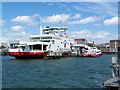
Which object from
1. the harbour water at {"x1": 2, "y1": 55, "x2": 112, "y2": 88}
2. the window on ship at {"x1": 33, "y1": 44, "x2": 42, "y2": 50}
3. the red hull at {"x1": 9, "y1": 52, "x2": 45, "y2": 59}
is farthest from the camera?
the window on ship at {"x1": 33, "y1": 44, "x2": 42, "y2": 50}

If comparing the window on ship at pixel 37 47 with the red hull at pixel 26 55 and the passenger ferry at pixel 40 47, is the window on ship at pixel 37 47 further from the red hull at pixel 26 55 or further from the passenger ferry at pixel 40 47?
the red hull at pixel 26 55

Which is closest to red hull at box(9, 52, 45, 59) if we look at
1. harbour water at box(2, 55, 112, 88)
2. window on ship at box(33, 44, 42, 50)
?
window on ship at box(33, 44, 42, 50)

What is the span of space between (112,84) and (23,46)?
5436 centimetres

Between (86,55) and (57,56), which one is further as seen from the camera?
(86,55)

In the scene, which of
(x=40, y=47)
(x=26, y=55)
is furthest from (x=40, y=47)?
(x=26, y=55)

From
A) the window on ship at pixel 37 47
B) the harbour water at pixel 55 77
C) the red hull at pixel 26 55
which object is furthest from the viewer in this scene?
the window on ship at pixel 37 47

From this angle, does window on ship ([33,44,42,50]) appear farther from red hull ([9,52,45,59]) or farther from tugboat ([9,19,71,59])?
red hull ([9,52,45,59])

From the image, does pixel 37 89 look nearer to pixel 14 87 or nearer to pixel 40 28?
pixel 14 87

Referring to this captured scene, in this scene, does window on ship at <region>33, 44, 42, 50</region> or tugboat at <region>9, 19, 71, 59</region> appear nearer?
tugboat at <region>9, 19, 71, 59</region>

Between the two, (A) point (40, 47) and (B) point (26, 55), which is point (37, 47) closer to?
(A) point (40, 47)

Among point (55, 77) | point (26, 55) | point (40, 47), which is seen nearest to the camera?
point (55, 77)

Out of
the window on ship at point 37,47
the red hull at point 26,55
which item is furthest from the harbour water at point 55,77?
the window on ship at point 37,47

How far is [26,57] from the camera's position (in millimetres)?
64250

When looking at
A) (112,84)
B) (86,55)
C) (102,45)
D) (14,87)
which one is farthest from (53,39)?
(102,45)
